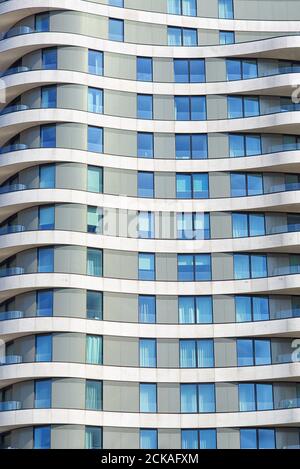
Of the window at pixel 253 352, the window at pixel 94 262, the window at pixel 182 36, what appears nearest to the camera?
the window at pixel 253 352

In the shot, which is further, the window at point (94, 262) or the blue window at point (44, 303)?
the window at point (94, 262)

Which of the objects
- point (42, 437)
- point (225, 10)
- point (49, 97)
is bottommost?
point (42, 437)

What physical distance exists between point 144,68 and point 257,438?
29.2m

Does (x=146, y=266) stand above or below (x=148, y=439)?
above

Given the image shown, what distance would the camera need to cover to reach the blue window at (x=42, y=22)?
82500 mm

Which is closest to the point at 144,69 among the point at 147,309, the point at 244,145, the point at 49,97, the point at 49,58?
the point at 49,58

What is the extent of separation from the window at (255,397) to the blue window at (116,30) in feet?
92.2

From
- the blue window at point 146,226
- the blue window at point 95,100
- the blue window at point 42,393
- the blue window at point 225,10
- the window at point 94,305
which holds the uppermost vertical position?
the blue window at point 225,10

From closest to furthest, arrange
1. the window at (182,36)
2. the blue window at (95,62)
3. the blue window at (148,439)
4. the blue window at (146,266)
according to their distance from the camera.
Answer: the blue window at (148,439) → the blue window at (146,266) → the blue window at (95,62) → the window at (182,36)

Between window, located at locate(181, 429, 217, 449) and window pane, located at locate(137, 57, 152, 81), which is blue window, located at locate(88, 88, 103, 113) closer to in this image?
window pane, located at locate(137, 57, 152, 81)

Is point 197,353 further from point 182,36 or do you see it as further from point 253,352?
point 182,36

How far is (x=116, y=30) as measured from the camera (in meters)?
84.0

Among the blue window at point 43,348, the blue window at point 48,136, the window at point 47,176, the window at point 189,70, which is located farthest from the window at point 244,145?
the blue window at point 43,348

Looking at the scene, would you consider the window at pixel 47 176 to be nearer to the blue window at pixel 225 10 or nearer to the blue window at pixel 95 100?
the blue window at pixel 95 100
